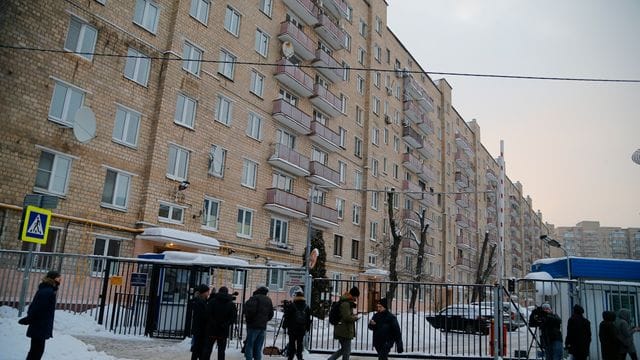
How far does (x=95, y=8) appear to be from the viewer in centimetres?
2153

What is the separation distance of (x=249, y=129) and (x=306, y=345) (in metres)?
18.5

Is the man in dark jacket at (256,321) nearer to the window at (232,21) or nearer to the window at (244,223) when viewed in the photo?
the window at (244,223)

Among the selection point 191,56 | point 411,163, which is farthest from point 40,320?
→ point 411,163

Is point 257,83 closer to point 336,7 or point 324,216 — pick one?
point 324,216

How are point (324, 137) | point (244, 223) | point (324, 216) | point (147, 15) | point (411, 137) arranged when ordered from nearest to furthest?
point (147, 15) < point (244, 223) < point (324, 216) < point (324, 137) < point (411, 137)

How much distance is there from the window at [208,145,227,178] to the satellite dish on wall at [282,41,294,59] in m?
8.96

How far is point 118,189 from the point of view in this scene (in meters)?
21.9

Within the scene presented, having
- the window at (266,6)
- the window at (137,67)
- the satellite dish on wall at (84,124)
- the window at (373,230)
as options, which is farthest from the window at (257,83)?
the window at (373,230)

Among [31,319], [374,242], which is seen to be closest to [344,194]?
[374,242]

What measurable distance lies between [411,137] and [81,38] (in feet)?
Result: 113

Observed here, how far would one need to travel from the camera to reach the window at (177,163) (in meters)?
24.2

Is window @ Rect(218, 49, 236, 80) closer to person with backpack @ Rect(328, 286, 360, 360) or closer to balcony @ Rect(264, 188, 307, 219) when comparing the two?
balcony @ Rect(264, 188, 307, 219)

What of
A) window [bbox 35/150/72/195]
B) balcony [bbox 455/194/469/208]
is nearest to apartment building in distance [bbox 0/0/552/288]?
window [bbox 35/150/72/195]

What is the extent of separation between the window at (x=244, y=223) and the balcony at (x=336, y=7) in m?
19.2
